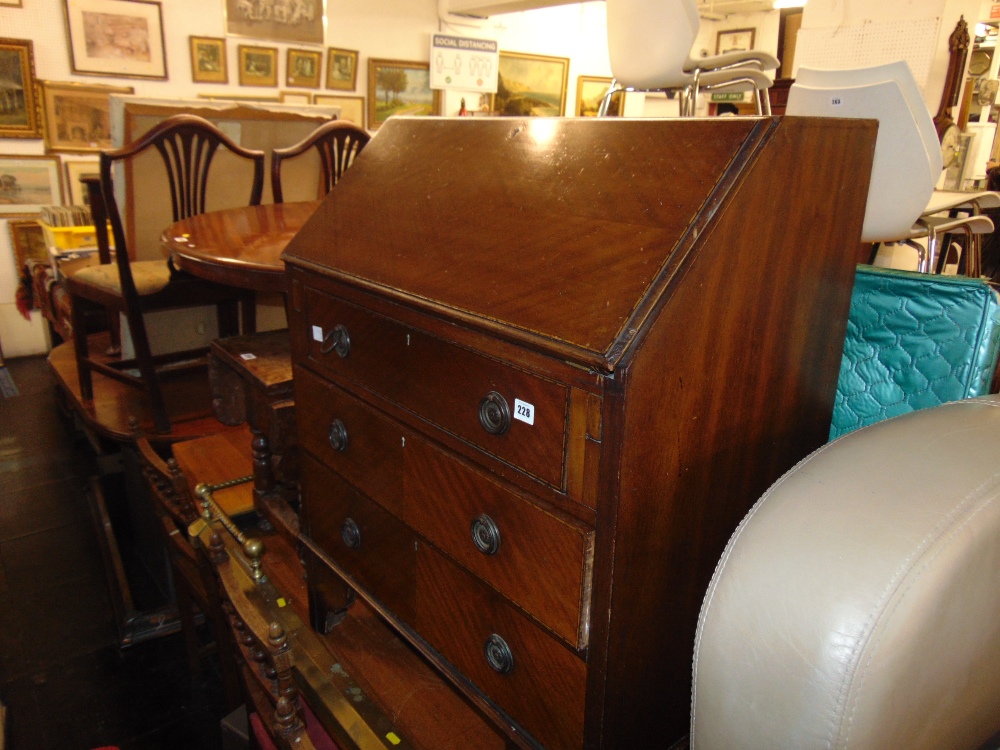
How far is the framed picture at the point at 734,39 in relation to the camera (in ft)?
29.5

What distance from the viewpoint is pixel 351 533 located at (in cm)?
132

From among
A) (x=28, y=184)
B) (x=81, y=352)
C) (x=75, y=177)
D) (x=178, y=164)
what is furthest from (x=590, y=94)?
(x=81, y=352)

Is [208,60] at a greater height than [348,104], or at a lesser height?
greater

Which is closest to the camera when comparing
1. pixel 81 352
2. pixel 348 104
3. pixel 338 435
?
pixel 338 435

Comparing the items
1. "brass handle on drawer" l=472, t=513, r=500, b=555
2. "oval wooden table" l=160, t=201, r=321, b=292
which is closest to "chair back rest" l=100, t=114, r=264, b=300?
"oval wooden table" l=160, t=201, r=321, b=292

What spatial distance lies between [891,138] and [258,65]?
587 cm

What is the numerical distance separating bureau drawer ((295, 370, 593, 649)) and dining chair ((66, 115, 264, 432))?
1738 mm

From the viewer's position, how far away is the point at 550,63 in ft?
25.6

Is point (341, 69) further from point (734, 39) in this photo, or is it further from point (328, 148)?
point (734, 39)

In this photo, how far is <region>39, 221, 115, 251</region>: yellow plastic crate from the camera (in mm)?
4215

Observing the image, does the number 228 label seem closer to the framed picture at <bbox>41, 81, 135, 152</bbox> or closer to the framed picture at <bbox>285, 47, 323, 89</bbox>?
the framed picture at <bbox>41, 81, 135, 152</bbox>

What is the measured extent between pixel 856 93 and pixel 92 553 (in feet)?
10.7

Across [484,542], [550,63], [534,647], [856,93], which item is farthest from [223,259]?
[550,63]

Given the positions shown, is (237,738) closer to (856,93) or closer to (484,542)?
(484,542)
